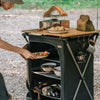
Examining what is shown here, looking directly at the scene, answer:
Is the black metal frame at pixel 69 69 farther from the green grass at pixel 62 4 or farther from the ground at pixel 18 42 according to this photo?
the green grass at pixel 62 4

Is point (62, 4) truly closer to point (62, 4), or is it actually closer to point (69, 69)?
point (62, 4)

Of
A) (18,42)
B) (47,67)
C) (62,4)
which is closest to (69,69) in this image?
(47,67)

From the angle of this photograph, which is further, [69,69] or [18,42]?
[18,42]

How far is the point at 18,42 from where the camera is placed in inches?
353

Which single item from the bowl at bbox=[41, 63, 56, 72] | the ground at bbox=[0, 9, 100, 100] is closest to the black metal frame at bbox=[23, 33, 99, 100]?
the bowl at bbox=[41, 63, 56, 72]

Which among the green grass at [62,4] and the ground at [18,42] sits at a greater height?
the green grass at [62,4]

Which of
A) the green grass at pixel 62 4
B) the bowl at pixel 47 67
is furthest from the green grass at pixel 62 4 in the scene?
the bowl at pixel 47 67

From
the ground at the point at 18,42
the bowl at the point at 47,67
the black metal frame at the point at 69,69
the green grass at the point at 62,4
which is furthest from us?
the green grass at the point at 62,4

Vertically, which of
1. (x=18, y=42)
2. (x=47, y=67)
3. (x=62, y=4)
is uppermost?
(x=62, y=4)

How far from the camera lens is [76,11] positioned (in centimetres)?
1091

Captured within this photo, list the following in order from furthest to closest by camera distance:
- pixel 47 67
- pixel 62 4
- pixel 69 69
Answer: pixel 62 4 < pixel 47 67 < pixel 69 69

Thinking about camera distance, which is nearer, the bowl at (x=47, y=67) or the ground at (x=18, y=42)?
the bowl at (x=47, y=67)

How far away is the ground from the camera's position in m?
4.92

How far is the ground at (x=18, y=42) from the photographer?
4.92m
